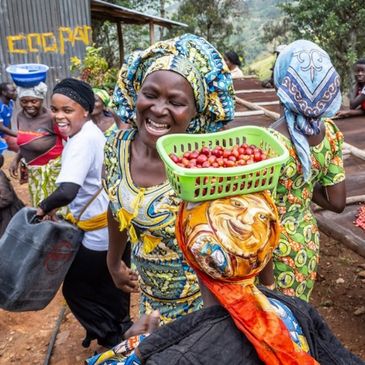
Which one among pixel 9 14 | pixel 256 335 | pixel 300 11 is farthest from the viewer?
pixel 300 11

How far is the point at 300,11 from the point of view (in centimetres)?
1097

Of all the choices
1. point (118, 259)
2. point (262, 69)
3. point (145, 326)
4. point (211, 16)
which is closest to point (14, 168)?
point (118, 259)

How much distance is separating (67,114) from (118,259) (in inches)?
41.6

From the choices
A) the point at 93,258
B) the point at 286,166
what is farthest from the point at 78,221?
the point at 286,166

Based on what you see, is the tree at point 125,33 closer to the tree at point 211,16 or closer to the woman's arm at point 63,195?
the tree at point 211,16

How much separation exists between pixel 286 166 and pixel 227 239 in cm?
104

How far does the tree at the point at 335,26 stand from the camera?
1040 centimetres

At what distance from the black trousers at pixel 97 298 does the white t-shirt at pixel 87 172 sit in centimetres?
12

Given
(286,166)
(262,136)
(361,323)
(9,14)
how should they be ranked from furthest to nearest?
(9,14), (361,323), (286,166), (262,136)

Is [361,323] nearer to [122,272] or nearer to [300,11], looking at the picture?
[122,272]

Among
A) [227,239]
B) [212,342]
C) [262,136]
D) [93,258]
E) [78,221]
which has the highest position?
[262,136]

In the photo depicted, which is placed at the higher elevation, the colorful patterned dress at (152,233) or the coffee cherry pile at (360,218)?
the colorful patterned dress at (152,233)

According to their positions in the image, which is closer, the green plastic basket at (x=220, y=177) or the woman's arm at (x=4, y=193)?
the green plastic basket at (x=220, y=177)

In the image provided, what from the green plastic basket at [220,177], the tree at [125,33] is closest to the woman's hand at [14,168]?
the green plastic basket at [220,177]
